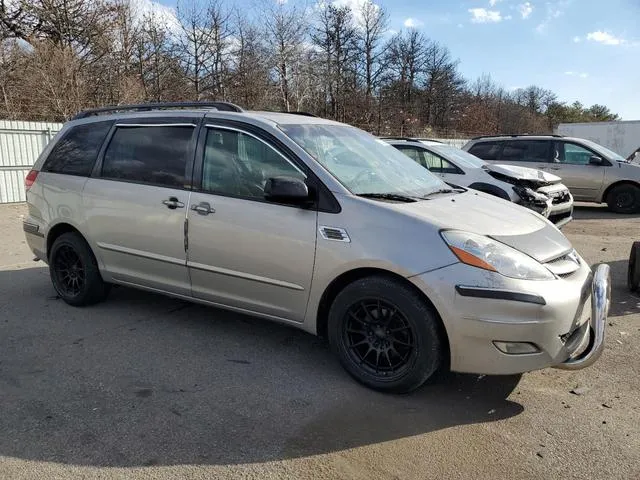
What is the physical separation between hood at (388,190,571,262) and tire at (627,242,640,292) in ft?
7.35

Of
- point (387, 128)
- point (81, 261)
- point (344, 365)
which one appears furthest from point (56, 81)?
point (387, 128)

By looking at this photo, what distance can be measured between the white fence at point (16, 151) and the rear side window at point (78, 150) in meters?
8.86

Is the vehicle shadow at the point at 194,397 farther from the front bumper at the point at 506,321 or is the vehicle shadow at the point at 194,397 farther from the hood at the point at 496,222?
the hood at the point at 496,222

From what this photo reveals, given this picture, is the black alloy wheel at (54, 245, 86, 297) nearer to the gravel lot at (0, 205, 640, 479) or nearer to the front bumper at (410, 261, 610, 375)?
the gravel lot at (0, 205, 640, 479)

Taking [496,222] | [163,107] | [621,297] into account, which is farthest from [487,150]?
[496,222]

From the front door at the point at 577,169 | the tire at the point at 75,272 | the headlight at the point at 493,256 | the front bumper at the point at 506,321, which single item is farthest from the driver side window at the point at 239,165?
the front door at the point at 577,169

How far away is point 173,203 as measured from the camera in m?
4.28

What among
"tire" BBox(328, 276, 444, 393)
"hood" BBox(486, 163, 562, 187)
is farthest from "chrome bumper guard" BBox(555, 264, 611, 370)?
"hood" BBox(486, 163, 562, 187)

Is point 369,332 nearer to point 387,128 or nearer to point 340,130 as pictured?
point 340,130

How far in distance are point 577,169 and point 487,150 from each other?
6.98 feet

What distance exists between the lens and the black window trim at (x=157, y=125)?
4.29m

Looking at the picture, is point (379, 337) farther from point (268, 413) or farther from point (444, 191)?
point (444, 191)

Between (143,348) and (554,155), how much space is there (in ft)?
37.7

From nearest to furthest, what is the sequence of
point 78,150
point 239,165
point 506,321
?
point 506,321 < point 239,165 < point 78,150
